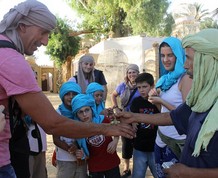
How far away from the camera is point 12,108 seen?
79.8 inches

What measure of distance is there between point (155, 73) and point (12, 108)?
12.1 meters

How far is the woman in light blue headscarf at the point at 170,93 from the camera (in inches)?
117

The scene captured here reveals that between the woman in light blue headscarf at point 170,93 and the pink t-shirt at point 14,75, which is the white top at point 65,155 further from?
the pink t-shirt at point 14,75

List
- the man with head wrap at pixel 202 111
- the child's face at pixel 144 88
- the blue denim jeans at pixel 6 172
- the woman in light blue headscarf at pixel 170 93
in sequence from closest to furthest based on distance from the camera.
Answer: the man with head wrap at pixel 202 111
the blue denim jeans at pixel 6 172
the woman in light blue headscarf at pixel 170 93
the child's face at pixel 144 88

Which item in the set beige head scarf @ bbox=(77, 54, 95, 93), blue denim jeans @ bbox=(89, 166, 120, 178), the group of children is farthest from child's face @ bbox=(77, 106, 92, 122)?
beige head scarf @ bbox=(77, 54, 95, 93)

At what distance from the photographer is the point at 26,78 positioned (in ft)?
6.22

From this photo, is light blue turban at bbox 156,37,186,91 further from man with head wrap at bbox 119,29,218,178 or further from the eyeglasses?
man with head wrap at bbox 119,29,218,178

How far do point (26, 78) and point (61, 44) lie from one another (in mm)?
25163

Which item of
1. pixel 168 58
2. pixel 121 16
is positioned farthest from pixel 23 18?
pixel 121 16

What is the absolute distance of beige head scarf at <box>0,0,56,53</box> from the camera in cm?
210

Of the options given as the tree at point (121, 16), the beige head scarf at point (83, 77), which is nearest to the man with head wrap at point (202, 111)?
the beige head scarf at point (83, 77)

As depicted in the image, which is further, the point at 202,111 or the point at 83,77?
the point at 83,77

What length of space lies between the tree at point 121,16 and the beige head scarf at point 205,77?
2416cm

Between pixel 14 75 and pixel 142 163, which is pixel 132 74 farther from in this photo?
pixel 14 75
